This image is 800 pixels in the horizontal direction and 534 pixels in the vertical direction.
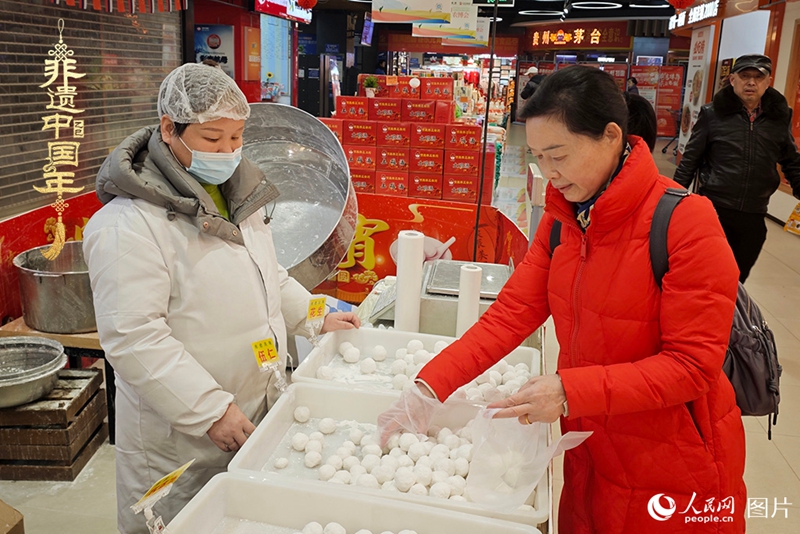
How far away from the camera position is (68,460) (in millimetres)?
3119

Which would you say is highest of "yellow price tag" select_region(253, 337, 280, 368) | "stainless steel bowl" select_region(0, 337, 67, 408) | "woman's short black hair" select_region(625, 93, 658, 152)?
"woman's short black hair" select_region(625, 93, 658, 152)

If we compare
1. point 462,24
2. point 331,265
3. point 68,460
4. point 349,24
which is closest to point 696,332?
point 331,265

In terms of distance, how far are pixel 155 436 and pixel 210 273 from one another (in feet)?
1.52

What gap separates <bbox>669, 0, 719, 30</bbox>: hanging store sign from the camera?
430 inches

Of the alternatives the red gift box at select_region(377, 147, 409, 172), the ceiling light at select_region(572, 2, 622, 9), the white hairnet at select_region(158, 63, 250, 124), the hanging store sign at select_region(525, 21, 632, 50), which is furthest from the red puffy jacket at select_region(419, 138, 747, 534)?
the hanging store sign at select_region(525, 21, 632, 50)

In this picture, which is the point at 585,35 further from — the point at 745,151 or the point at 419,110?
the point at 745,151

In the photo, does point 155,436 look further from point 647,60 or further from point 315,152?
point 647,60

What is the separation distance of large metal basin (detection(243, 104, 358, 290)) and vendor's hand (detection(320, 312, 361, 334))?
1233 millimetres

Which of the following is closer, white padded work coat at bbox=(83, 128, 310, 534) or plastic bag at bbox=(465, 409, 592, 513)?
plastic bag at bbox=(465, 409, 592, 513)

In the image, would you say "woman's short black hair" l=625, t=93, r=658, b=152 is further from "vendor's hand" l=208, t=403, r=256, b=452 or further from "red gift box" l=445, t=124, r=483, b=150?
"red gift box" l=445, t=124, r=483, b=150

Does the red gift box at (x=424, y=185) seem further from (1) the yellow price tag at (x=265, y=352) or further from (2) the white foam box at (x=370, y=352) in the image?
(1) the yellow price tag at (x=265, y=352)

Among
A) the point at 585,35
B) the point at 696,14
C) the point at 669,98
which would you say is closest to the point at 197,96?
the point at 696,14

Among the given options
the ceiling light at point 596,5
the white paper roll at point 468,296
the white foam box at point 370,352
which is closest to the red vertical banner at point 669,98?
the ceiling light at point 596,5

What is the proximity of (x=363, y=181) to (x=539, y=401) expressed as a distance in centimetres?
425
